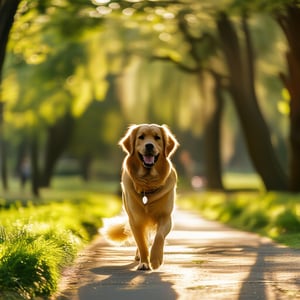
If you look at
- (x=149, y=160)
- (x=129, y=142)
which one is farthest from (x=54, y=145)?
(x=149, y=160)

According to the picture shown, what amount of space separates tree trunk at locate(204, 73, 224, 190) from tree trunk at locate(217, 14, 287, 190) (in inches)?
338

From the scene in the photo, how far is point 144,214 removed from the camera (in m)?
11.3

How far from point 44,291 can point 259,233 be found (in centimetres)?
1025

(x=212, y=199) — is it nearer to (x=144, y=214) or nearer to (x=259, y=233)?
(x=259, y=233)

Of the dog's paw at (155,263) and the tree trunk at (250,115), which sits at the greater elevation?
the tree trunk at (250,115)

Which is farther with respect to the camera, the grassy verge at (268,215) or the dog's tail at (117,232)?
the grassy verge at (268,215)

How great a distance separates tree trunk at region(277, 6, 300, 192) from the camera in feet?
73.3

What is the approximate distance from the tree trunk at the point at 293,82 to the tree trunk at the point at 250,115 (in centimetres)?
109

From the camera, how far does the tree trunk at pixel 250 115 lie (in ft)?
89.5

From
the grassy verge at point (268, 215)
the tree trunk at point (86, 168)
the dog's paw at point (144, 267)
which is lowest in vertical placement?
the tree trunk at point (86, 168)

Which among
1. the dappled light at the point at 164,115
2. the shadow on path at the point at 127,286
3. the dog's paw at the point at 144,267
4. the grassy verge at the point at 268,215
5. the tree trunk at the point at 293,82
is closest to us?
the shadow on path at the point at 127,286

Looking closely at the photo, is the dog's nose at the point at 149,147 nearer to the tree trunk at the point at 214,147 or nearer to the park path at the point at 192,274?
the park path at the point at 192,274

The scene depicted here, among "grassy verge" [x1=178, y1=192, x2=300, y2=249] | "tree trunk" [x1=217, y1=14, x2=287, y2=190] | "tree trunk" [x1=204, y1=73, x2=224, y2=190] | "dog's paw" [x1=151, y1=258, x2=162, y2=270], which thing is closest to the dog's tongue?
"dog's paw" [x1=151, y1=258, x2=162, y2=270]

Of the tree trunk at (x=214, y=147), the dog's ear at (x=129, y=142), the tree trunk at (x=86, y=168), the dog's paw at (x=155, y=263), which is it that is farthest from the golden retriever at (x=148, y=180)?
the tree trunk at (x=86, y=168)
